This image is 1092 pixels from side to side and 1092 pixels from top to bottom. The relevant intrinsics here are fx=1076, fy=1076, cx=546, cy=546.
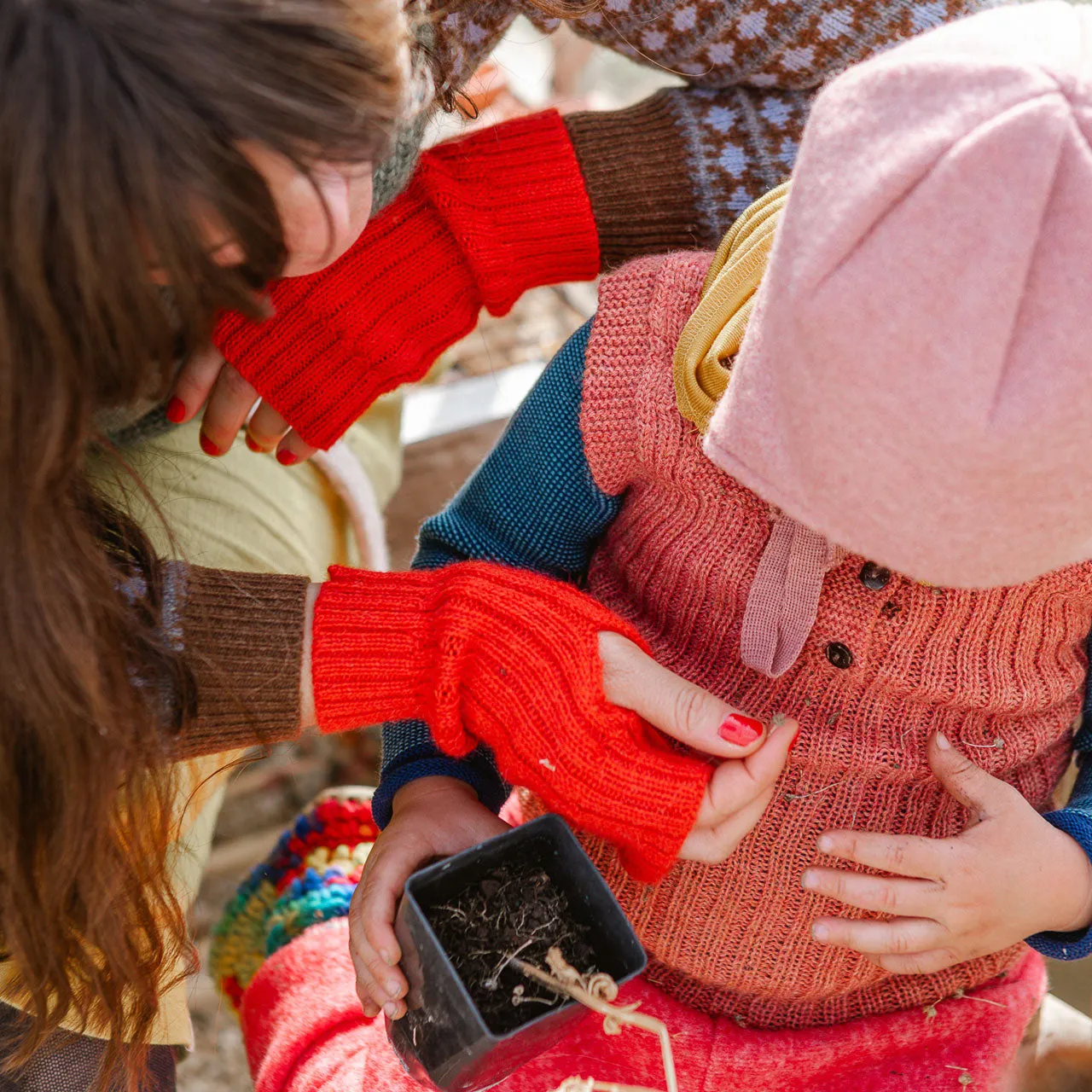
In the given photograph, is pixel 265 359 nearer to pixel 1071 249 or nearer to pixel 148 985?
pixel 148 985

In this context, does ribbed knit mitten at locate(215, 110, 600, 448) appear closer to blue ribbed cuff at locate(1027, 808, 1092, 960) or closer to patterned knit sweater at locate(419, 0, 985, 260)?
patterned knit sweater at locate(419, 0, 985, 260)

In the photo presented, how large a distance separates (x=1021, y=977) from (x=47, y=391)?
34.5 inches

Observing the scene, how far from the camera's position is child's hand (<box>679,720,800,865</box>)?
0.74 m

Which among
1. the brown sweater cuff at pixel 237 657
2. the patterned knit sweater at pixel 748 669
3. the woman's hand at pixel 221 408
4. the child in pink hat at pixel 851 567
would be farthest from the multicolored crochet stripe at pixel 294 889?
the woman's hand at pixel 221 408

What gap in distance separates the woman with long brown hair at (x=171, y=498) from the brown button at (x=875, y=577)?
0.13 m

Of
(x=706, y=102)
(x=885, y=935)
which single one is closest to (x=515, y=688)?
(x=885, y=935)

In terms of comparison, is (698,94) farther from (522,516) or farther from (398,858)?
(398,858)

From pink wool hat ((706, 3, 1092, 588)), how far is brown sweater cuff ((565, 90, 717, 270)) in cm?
37

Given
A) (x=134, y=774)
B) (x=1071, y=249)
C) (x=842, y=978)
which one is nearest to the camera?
(x=1071, y=249)

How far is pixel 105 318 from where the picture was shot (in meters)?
0.58

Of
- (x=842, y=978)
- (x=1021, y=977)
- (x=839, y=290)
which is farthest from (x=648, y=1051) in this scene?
(x=839, y=290)

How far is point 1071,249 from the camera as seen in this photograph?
0.51m

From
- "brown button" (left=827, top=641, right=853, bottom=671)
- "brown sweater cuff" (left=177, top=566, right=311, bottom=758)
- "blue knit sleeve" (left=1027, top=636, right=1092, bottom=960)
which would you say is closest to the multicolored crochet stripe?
"brown sweater cuff" (left=177, top=566, right=311, bottom=758)

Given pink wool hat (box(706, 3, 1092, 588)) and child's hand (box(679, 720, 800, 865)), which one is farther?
child's hand (box(679, 720, 800, 865))
